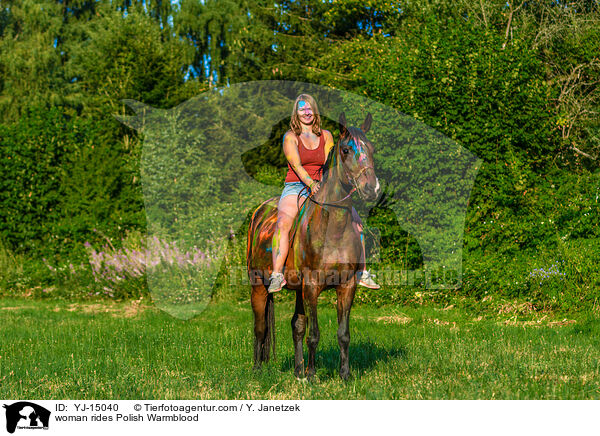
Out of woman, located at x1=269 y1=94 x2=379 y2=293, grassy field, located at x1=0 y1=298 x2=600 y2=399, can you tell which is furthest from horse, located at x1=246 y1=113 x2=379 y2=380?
grassy field, located at x1=0 y1=298 x2=600 y2=399

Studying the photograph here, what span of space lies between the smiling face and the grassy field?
261 centimetres

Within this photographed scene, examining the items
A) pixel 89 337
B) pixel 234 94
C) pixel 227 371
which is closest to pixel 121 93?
pixel 234 94

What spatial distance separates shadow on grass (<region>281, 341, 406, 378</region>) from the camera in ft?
22.5

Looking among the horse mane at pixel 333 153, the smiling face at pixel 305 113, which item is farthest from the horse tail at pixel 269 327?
the smiling face at pixel 305 113

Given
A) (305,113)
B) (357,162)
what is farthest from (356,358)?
(305,113)

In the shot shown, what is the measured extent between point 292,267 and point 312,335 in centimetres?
75

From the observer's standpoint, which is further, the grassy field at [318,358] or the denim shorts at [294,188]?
the denim shorts at [294,188]

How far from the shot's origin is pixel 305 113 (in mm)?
6418

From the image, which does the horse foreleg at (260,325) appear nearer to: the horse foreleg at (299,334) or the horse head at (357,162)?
the horse foreleg at (299,334)

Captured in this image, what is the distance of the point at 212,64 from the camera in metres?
32.9
